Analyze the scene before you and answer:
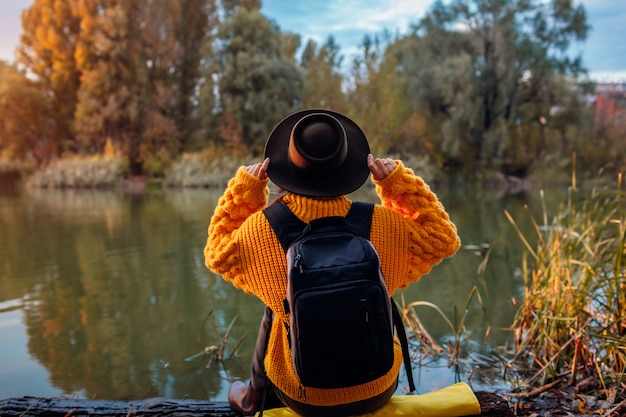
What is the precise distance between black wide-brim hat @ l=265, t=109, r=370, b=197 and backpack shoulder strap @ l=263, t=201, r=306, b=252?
2.3 inches

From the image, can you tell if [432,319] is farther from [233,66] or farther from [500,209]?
[233,66]

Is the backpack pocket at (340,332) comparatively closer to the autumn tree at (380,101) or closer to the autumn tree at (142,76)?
the autumn tree at (380,101)

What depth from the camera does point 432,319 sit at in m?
3.34

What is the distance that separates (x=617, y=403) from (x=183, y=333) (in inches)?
92.6

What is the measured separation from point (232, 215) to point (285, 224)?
190 mm

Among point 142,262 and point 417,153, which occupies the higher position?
point 417,153

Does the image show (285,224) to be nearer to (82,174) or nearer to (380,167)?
(380,167)

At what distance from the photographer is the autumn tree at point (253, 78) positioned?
17.3 metres

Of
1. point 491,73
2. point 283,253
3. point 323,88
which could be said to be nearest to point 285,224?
point 283,253

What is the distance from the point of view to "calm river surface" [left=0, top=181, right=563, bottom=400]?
2.61m

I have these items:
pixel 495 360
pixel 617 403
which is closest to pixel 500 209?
pixel 495 360

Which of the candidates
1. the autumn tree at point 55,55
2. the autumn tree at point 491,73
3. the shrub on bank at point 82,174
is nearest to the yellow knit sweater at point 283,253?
the autumn tree at point 491,73

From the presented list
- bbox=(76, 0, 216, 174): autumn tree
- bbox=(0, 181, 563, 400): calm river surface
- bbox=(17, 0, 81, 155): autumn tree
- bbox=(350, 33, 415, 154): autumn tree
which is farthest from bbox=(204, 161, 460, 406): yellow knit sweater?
bbox=(17, 0, 81, 155): autumn tree

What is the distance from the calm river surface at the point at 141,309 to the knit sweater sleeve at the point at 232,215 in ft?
4.16
